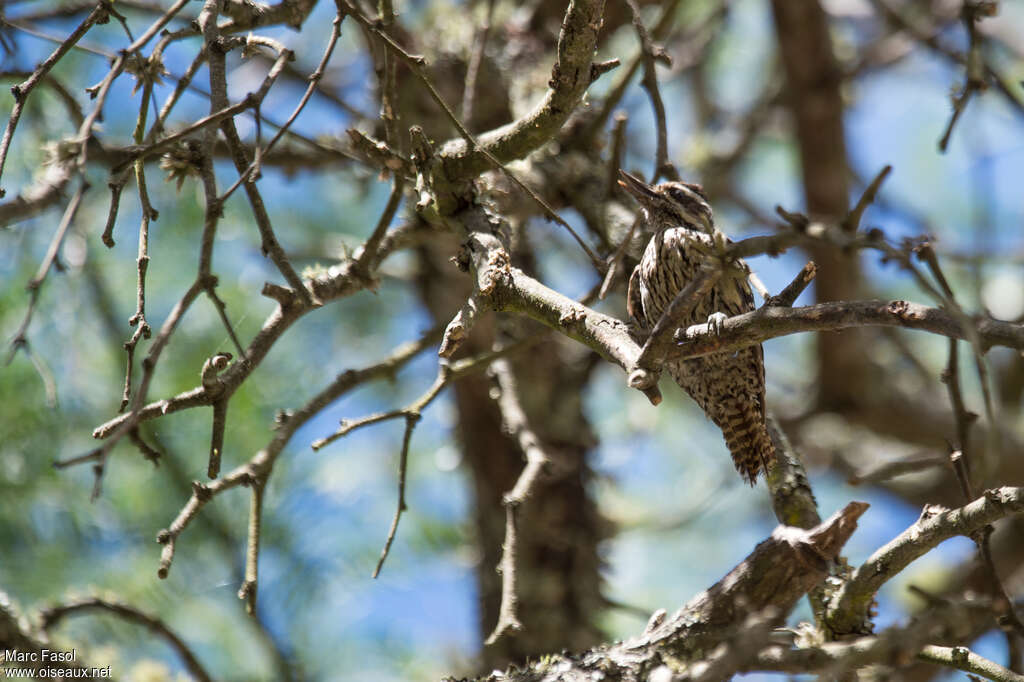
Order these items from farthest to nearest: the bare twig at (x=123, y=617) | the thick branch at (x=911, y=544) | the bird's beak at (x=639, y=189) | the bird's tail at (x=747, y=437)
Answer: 1. the bird's beak at (x=639, y=189)
2. the bird's tail at (x=747, y=437)
3. the bare twig at (x=123, y=617)
4. the thick branch at (x=911, y=544)

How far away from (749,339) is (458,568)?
3.05 m

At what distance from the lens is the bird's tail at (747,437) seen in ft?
9.52

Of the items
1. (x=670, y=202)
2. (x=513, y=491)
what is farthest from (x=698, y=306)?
(x=513, y=491)

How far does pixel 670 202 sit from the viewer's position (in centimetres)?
335

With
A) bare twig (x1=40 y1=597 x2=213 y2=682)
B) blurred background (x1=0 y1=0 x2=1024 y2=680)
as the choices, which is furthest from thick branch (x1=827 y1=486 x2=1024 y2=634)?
bare twig (x1=40 y1=597 x2=213 y2=682)

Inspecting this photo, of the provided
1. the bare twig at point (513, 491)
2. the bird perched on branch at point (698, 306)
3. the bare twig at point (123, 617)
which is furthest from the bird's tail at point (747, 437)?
the bare twig at point (123, 617)

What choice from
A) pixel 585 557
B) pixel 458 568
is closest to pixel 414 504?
pixel 458 568

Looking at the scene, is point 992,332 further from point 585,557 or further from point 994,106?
point 994,106

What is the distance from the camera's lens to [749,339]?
68.5 inches

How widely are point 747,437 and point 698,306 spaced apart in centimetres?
47

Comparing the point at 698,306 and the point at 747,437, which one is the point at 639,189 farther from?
the point at 747,437

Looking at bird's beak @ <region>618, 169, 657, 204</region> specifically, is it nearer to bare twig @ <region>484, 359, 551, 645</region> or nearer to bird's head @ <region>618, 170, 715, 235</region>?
bird's head @ <region>618, 170, 715, 235</region>

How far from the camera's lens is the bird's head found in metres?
3.28

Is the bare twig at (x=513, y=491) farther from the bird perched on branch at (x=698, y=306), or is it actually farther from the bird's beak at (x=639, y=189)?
the bird's beak at (x=639, y=189)
